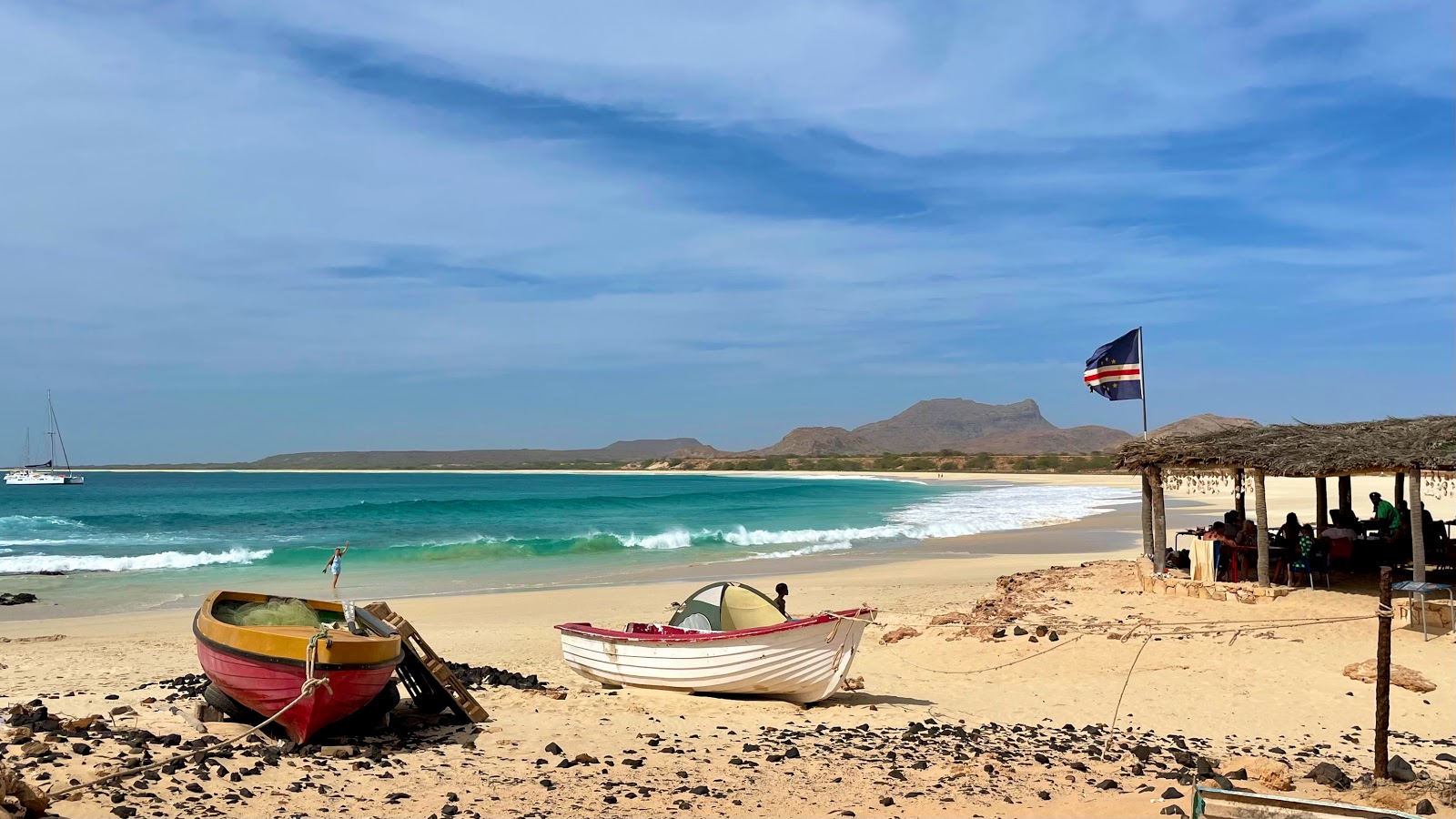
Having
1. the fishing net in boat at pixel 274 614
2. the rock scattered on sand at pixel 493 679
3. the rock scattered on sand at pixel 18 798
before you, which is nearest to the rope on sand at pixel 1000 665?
the rock scattered on sand at pixel 493 679

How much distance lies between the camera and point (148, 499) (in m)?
83.2

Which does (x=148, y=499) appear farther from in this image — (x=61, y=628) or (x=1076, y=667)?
(x=1076, y=667)

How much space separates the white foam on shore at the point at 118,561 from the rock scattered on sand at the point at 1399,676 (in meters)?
30.2

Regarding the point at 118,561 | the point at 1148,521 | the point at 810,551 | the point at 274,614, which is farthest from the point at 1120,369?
the point at 118,561

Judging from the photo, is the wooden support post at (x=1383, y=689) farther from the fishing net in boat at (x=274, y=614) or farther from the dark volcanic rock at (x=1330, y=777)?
the fishing net in boat at (x=274, y=614)

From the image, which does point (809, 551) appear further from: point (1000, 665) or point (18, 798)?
point (18, 798)

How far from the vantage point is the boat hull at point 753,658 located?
33.1 feet

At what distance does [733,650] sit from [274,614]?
4.62 m

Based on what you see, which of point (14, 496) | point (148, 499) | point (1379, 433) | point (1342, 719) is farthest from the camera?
point (14, 496)

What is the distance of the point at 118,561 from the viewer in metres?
31.6

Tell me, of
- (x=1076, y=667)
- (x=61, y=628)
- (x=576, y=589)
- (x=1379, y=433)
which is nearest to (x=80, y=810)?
(x=1076, y=667)

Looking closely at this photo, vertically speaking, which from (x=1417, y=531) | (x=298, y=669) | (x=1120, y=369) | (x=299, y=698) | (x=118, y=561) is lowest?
(x=118, y=561)

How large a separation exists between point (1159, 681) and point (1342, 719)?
2.03m

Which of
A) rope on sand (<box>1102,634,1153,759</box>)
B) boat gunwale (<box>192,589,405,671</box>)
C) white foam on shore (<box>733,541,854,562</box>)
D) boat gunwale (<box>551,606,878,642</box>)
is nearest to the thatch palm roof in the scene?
rope on sand (<box>1102,634,1153,759</box>)
